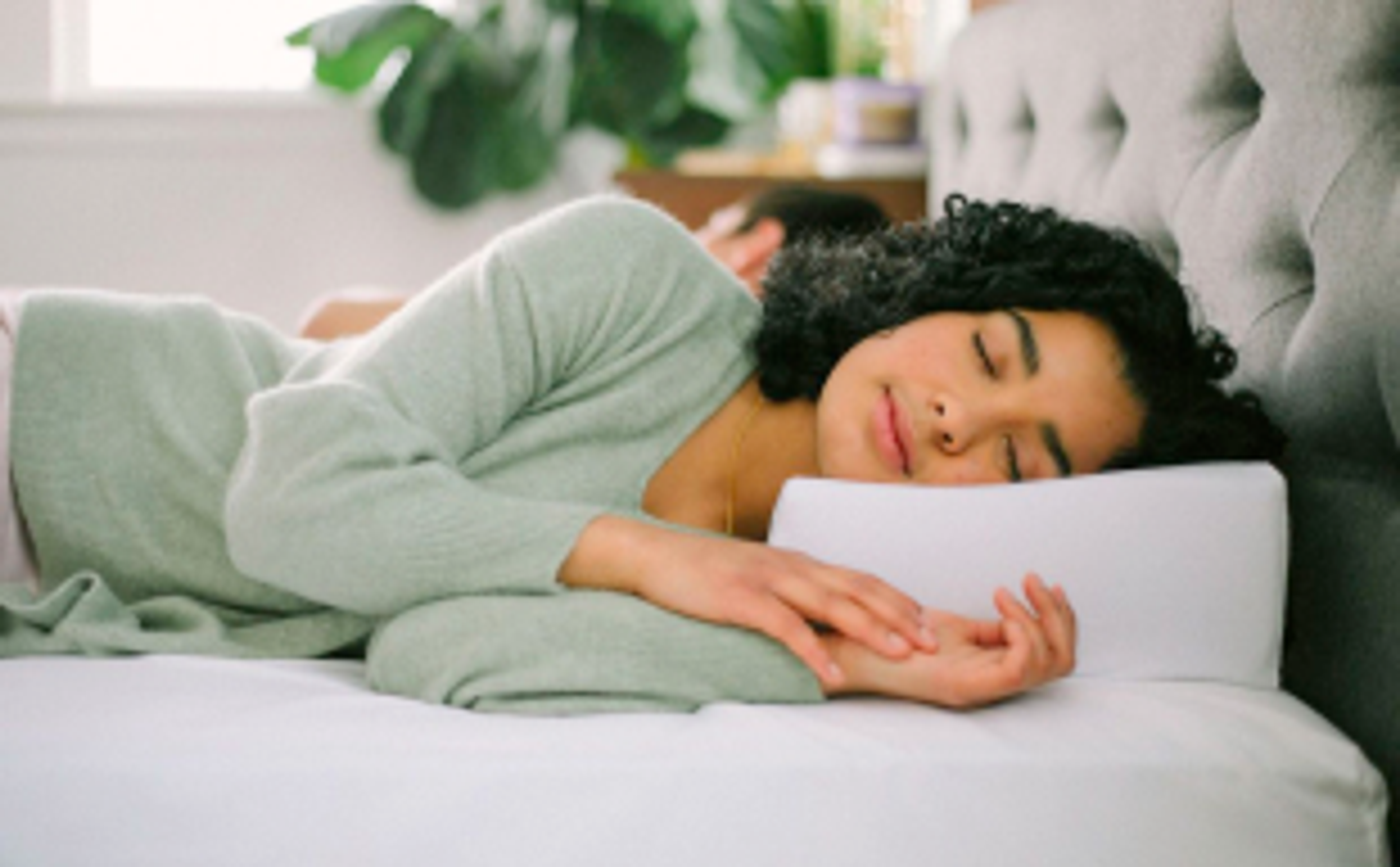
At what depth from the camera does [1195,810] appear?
0.83 m

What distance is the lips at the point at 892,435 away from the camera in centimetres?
112

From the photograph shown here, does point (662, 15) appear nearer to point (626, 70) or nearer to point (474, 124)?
point (626, 70)

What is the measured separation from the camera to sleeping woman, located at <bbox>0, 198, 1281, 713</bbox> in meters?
0.94

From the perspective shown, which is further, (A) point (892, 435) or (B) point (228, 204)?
(B) point (228, 204)

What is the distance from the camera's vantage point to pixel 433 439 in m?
1.05

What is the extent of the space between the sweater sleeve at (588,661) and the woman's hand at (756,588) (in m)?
0.02

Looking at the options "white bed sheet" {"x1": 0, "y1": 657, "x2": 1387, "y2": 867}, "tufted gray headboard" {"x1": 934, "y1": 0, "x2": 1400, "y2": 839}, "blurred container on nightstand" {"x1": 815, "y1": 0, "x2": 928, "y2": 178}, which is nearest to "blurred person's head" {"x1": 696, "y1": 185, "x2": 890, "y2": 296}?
"blurred container on nightstand" {"x1": 815, "y1": 0, "x2": 928, "y2": 178}

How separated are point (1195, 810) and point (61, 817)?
695mm

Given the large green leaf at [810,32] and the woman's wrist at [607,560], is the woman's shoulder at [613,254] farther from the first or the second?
the large green leaf at [810,32]

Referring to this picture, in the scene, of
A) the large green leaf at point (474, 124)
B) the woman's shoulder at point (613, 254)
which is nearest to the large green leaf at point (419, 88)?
the large green leaf at point (474, 124)

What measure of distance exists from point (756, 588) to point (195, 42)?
3.21 meters

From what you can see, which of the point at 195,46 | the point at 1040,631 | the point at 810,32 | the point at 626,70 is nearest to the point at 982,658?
the point at 1040,631

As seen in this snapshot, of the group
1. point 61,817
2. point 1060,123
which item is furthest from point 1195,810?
point 1060,123

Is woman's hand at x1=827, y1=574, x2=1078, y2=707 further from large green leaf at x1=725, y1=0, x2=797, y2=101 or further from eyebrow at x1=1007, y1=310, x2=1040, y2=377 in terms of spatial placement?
large green leaf at x1=725, y1=0, x2=797, y2=101
